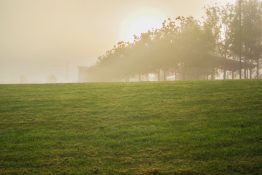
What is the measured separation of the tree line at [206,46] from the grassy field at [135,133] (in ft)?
146

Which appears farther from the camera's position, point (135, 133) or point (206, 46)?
point (206, 46)

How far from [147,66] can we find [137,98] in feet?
194

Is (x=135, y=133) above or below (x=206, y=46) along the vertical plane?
below

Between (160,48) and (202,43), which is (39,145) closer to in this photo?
(202,43)

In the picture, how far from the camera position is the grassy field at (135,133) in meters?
8.71

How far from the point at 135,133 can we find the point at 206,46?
56958 millimetres

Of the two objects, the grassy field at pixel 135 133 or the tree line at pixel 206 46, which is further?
the tree line at pixel 206 46

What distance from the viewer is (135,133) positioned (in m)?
11.5

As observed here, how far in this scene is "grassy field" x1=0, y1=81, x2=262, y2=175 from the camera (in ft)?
28.6

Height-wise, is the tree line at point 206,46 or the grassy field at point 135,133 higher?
the tree line at point 206,46

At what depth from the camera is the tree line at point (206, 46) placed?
59250mm

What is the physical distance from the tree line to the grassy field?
4443 cm

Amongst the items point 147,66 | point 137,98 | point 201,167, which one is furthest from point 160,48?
point 201,167

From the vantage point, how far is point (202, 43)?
65000 mm
